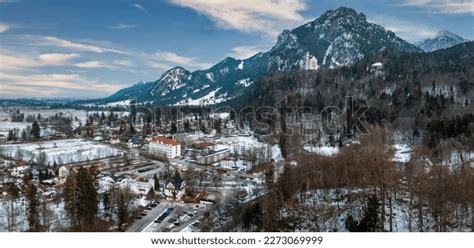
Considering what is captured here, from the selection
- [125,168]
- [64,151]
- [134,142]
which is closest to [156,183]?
[125,168]

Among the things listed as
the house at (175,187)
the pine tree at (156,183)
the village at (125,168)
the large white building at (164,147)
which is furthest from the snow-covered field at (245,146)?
the pine tree at (156,183)

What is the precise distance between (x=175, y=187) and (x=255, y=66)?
175 cm

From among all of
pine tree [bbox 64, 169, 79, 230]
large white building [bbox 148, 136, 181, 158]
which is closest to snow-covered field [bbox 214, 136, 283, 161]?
large white building [bbox 148, 136, 181, 158]

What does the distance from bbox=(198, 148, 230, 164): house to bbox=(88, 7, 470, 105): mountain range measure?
41.4 inches

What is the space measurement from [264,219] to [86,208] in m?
1.57

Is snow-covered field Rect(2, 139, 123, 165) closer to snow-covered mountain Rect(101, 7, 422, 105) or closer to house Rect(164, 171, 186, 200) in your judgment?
house Rect(164, 171, 186, 200)

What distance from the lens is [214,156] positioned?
7613mm

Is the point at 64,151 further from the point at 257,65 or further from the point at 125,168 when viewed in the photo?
the point at 257,65

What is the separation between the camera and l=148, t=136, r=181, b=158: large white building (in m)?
5.55

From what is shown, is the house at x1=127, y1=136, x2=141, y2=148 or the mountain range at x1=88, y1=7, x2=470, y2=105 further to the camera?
the house at x1=127, y1=136, x2=141, y2=148

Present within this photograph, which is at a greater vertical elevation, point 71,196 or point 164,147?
point 164,147

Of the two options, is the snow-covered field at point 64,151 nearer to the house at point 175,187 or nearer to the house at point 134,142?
the house at point 134,142

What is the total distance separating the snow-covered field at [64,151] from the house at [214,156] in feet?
5.58
